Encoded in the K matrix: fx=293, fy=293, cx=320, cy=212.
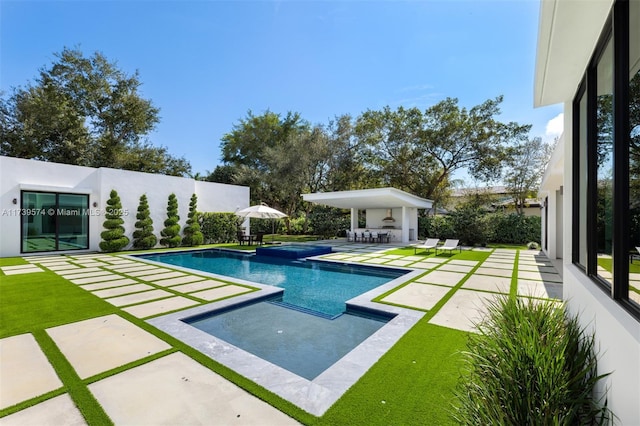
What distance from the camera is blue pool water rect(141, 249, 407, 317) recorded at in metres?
6.79

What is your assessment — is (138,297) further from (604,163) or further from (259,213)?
(259,213)

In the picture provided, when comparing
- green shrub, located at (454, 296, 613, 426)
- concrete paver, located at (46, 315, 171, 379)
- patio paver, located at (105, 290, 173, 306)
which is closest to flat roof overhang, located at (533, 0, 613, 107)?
A: green shrub, located at (454, 296, 613, 426)

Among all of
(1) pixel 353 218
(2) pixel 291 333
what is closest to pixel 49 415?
(2) pixel 291 333

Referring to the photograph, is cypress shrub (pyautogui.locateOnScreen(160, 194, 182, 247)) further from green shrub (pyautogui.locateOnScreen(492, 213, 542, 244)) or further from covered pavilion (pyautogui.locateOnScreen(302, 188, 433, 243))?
green shrub (pyautogui.locateOnScreen(492, 213, 542, 244))

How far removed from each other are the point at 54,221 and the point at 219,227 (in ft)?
26.0

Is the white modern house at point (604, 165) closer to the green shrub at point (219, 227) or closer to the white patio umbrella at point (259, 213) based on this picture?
the white patio umbrella at point (259, 213)

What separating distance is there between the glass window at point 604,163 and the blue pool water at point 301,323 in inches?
121

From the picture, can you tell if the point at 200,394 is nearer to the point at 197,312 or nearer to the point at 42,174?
the point at 197,312

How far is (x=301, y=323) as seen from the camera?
523cm

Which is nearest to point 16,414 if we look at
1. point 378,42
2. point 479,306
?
point 479,306

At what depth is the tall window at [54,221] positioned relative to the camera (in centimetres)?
1282

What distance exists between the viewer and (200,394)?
2668mm

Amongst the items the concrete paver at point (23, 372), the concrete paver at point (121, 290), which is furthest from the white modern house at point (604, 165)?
the concrete paver at point (121, 290)

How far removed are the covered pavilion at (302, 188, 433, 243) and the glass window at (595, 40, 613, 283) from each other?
12.1 metres
